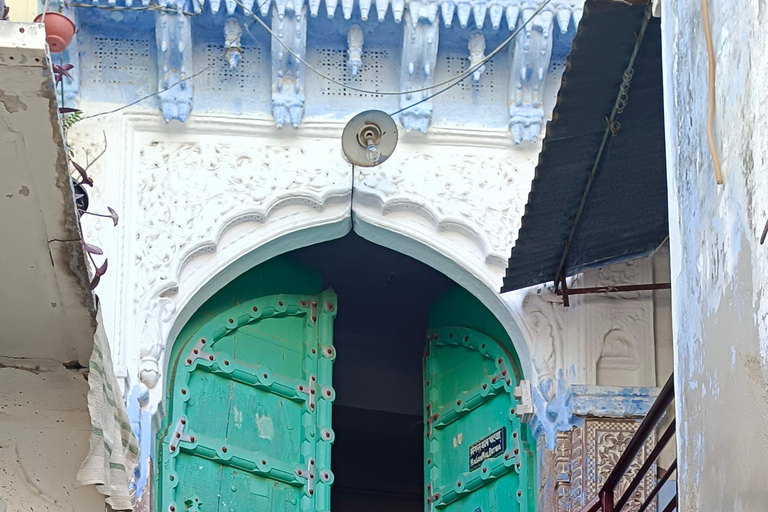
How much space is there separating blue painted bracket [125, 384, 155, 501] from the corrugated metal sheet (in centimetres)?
167

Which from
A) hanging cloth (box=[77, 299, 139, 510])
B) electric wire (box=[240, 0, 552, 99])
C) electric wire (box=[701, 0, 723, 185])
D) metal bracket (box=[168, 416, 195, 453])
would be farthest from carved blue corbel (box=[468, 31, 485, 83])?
hanging cloth (box=[77, 299, 139, 510])

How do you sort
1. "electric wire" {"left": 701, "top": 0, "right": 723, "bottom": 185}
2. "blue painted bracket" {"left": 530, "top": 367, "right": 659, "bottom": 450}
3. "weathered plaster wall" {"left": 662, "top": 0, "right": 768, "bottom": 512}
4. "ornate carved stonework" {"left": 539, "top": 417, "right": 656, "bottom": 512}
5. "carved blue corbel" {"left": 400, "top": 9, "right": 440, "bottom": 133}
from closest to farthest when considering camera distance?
"weathered plaster wall" {"left": 662, "top": 0, "right": 768, "bottom": 512}, "electric wire" {"left": 701, "top": 0, "right": 723, "bottom": 185}, "ornate carved stonework" {"left": 539, "top": 417, "right": 656, "bottom": 512}, "blue painted bracket" {"left": 530, "top": 367, "right": 659, "bottom": 450}, "carved blue corbel" {"left": 400, "top": 9, "right": 440, "bottom": 133}

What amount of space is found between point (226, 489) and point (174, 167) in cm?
152

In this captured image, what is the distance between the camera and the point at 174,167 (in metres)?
7.11

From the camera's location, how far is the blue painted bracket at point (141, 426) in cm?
641

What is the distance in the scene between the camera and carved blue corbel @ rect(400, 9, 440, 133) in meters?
7.14

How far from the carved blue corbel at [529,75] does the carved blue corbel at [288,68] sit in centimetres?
101

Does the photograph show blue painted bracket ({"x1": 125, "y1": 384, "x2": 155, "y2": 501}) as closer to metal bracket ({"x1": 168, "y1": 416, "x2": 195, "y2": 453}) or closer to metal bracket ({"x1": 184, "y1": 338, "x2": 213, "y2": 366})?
metal bracket ({"x1": 168, "y1": 416, "x2": 195, "y2": 453})

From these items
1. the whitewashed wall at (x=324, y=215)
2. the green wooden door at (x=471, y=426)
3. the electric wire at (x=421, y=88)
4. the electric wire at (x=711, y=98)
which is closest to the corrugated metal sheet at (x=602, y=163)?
the whitewashed wall at (x=324, y=215)

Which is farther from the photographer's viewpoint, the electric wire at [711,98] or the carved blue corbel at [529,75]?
the carved blue corbel at [529,75]

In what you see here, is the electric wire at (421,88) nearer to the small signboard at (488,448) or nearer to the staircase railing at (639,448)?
the small signboard at (488,448)

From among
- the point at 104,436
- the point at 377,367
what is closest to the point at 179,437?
the point at 104,436

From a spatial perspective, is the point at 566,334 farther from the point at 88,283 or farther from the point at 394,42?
the point at 88,283

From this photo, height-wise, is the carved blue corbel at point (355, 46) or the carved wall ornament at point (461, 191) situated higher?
the carved blue corbel at point (355, 46)
